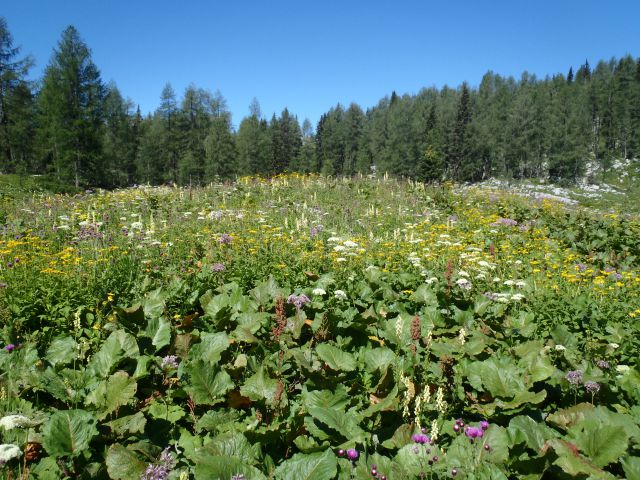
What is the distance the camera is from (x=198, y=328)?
3.86m

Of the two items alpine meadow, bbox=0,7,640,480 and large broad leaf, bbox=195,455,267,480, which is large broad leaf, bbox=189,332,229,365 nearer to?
alpine meadow, bbox=0,7,640,480

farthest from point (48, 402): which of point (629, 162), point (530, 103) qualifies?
point (629, 162)

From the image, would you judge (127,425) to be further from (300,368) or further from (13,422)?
(300,368)

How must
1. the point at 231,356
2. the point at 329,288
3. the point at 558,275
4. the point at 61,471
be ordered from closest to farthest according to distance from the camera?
the point at 61,471 → the point at 231,356 → the point at 329,288 → the point at 558,275

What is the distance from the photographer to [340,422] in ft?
7.26

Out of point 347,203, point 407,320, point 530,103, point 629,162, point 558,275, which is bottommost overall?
point 558,275

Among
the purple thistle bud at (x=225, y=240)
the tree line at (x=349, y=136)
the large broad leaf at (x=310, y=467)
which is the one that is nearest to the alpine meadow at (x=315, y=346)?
the large broad leaf at (x=310, y=467)

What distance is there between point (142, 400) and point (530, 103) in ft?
283

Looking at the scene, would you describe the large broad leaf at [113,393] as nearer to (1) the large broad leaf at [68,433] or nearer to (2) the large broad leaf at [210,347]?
(1) the large broad leaf at [68,433]

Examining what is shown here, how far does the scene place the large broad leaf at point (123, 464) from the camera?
77.4 inches

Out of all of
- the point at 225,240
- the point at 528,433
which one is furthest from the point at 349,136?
the point at 528,433

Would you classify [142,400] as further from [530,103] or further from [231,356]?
[530,103]

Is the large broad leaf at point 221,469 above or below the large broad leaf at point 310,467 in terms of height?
above

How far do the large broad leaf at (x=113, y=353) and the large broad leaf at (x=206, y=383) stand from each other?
622 mm
